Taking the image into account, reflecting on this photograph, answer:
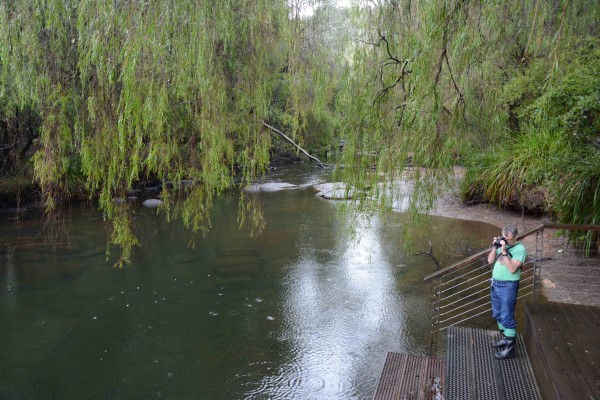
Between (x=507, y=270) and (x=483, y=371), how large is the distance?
2.89 ft

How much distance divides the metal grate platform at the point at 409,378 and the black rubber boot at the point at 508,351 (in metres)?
0.55

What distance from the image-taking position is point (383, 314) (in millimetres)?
6926

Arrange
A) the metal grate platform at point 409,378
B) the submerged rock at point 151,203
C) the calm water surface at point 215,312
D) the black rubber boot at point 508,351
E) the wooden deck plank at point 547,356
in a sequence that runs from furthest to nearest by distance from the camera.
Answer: the submerged rock at point 151,203
the calm water surface at point 215,312
the black rubber boot at point 508,351
the metal grate platform at point 409,378
the wooden deck plank at point 547,356

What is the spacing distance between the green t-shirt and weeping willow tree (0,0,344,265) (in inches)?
88.5

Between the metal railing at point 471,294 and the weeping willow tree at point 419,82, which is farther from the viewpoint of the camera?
the metal railing at point 471,294

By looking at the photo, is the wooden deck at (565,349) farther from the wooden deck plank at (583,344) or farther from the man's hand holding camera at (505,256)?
the man's hand holding camera at (505,256)

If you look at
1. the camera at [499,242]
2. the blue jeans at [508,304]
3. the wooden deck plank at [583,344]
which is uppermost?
the camera at [499,242]

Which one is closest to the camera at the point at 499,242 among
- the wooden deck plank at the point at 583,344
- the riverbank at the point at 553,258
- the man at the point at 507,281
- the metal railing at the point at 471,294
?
the man at the point at 507,281

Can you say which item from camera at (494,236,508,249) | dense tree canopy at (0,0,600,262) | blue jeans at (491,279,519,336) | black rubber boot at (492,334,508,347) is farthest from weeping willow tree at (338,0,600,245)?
black rubber boot at (492,334,508,347)

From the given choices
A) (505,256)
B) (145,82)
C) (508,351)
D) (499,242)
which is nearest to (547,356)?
(508,351)

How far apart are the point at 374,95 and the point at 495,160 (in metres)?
8.21

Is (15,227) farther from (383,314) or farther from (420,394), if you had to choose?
(420,394)

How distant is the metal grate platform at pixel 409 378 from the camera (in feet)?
13.6

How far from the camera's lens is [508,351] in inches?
167
